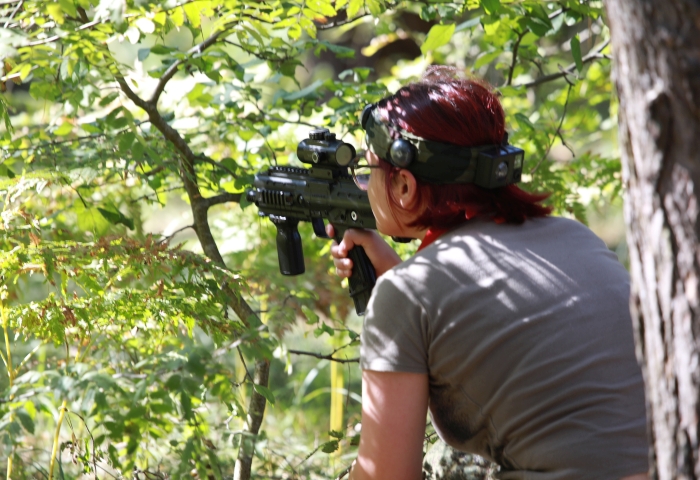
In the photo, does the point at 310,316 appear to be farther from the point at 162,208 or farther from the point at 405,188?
the point at 162,208

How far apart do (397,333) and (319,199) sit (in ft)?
2.86

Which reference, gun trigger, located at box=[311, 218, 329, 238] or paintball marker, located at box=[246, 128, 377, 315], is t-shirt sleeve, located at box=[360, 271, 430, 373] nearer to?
paintball marker, located at box=[246, 128, 377, 315]

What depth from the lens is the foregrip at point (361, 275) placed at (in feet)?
7.64

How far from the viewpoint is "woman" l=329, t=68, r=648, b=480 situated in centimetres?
150

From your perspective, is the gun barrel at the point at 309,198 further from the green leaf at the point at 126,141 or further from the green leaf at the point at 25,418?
the green leaf at the point at 25,418

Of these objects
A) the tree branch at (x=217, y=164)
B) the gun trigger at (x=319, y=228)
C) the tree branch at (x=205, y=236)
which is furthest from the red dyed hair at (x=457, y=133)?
the tree branch at (x=217, y=164)

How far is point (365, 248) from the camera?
2338mm

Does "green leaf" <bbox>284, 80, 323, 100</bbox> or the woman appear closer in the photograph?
the woman

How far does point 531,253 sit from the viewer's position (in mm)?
1631

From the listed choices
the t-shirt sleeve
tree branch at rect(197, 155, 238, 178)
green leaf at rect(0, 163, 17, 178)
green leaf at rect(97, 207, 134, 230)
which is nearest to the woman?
the t-shirt sleeve

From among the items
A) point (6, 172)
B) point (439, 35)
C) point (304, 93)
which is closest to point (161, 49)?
point (304, 93)

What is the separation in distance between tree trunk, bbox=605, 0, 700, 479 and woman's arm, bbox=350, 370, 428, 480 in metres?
0.52

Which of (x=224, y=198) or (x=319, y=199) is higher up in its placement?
(x=319, y=199)

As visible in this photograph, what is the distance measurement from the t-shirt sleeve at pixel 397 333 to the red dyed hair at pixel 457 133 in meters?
0.27
